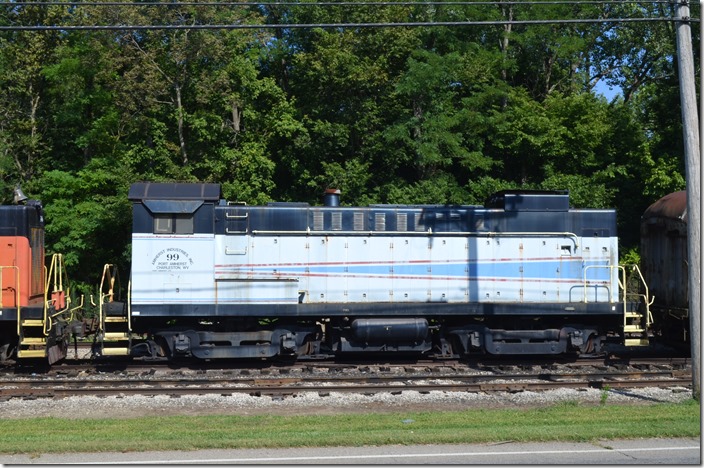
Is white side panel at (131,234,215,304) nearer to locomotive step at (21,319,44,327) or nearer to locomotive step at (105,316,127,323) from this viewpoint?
locomotive step at (105,316,127,323)

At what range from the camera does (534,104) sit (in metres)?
24.6

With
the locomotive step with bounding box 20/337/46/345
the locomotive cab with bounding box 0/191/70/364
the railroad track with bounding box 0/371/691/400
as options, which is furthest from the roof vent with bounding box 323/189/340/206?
the locomotive step with bounding box 20/337/46/345

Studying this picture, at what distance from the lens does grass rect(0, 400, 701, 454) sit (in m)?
8.73

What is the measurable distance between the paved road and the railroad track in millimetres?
4346

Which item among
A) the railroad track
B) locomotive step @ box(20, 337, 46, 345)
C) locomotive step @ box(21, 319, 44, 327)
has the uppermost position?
locomotive step @ box(21, 319, 44, 327)

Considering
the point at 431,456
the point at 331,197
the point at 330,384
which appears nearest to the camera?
the point at 431,456

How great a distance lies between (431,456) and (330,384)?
5.37 metres

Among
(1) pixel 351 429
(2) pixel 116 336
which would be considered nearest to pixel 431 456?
(1) pixel 351 429

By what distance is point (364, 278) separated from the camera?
15031 mm

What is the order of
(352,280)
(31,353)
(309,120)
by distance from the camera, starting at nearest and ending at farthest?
1. (31,353)
2. (352,280)
3. (309,120)

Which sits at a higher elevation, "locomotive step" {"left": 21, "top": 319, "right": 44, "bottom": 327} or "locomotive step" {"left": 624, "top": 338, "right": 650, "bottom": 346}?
"locomotive step" {"left": 21, "top": 319, "right": 44, "bottom": 327}

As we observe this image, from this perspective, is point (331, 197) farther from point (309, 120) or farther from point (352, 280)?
point (309, 120)

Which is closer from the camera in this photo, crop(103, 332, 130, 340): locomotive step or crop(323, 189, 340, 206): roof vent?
crop(103, 332, 130, 340): locomotive step

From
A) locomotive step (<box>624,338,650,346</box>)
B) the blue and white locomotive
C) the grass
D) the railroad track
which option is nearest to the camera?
the grass
